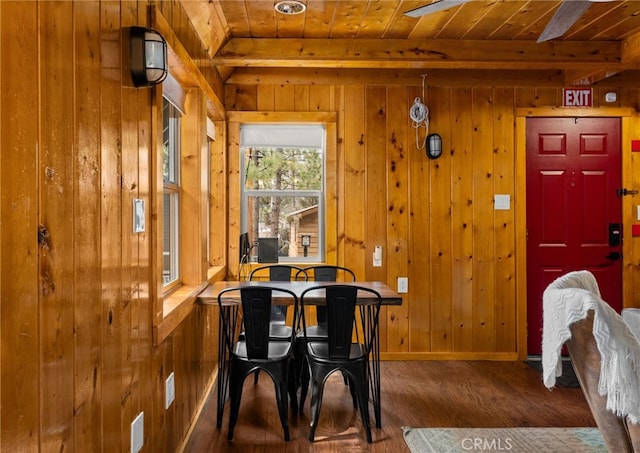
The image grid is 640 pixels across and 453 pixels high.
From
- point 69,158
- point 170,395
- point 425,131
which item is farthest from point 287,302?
A: point 425,131

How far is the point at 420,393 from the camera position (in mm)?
3443

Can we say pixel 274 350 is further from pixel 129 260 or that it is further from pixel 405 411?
pixel 129 260

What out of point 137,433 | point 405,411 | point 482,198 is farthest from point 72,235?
point 482,198

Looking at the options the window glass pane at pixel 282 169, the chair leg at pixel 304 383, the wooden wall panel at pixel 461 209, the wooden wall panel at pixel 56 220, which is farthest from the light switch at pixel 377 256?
the wooden wall panel at pixel 56 220

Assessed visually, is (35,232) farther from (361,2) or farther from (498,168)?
(498,168)

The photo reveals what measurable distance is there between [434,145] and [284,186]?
1340mm

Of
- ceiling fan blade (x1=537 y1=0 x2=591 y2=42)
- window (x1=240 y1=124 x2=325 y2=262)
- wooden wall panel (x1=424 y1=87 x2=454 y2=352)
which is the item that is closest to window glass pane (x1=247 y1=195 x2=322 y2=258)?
window (x1=240 y1=124 x2=325 y2=262)

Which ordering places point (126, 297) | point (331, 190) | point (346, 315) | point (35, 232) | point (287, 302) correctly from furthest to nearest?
point (331, 190) < point (287, 302) < point (346, 315) < point (126, 297) < point (35, 232)

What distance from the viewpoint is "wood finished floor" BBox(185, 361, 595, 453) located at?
2.71 meters

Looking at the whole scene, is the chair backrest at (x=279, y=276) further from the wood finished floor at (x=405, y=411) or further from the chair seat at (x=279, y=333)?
the wood finished floor at (x=405, y=411)

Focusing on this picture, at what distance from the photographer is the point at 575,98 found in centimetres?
425

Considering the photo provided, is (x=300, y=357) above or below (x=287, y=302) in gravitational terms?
below

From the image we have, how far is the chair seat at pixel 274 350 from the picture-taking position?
2747mm

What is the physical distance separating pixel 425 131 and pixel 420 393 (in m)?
2.16
